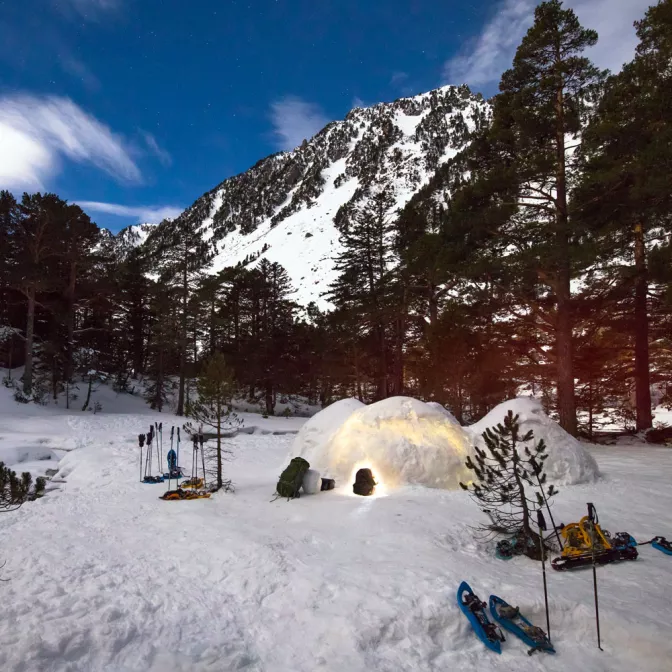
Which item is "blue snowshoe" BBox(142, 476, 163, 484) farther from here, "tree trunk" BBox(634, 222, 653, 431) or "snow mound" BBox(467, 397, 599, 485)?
"tree trunk" BBox(634, 222, 653, 431)

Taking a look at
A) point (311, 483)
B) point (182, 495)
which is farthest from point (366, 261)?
point (182, 495)

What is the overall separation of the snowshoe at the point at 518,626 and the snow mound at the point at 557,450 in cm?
638

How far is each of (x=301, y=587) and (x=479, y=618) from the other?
2400 mm

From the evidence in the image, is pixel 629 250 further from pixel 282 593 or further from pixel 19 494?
pixel 19 494

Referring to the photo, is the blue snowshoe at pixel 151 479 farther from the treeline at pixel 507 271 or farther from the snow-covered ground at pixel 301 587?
the treeline at pixel 507 271

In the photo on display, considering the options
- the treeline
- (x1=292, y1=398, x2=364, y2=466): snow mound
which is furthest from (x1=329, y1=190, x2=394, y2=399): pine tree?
(x1=292, y1=398, x2=364, y2=466): snow mound

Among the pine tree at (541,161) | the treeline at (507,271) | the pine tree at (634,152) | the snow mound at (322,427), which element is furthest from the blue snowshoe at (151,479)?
the pine tree at (634,152)

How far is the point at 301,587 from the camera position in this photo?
5762mm

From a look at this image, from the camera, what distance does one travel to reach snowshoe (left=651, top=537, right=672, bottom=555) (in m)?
6.59

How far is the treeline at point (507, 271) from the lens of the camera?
14.4m

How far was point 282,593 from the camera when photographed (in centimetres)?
567

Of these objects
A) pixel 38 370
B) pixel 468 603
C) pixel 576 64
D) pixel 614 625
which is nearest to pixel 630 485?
pixel 614 625

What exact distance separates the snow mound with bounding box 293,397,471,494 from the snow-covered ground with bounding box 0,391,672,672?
0.87 metres

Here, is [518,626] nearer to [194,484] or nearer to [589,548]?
[589,548]
